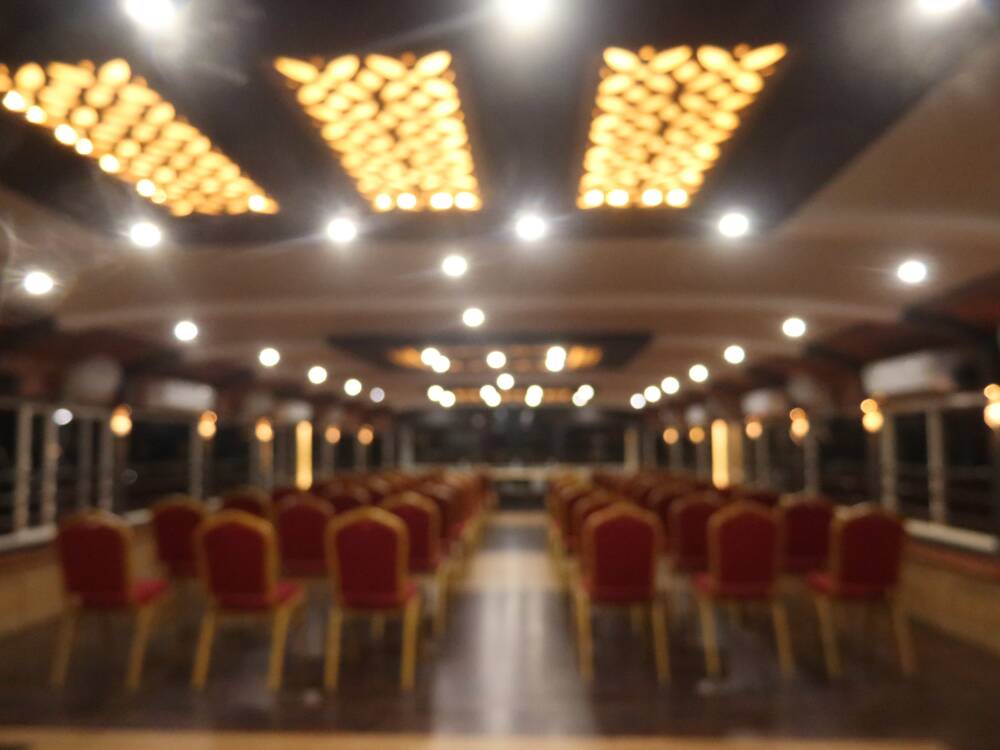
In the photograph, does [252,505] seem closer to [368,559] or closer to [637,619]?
[368,559]

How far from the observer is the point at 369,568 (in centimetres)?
584

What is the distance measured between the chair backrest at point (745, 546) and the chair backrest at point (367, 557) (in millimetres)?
2156

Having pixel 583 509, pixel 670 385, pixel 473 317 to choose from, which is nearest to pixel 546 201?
pixel 583 509

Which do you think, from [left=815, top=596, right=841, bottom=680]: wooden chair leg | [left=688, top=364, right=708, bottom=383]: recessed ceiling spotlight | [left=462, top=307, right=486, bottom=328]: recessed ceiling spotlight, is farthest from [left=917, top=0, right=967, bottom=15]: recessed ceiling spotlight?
[left=688, top=364, right=708, bottom=383]: recessed ceiling spotlight

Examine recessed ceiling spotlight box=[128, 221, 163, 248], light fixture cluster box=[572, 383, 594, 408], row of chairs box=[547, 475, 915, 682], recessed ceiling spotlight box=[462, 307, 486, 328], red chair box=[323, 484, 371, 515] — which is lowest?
row of chairs box=[547, 475, 915, 682]

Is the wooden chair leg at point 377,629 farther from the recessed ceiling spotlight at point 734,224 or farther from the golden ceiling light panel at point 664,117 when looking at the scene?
the recessed ceiling spotlight at point 734,224

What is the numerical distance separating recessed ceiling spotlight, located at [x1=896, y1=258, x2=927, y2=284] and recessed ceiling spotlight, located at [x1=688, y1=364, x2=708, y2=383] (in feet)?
24.1

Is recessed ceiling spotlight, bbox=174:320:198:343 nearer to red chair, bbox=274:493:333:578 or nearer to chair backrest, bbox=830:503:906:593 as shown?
red chair, bbox=274:493:333:578

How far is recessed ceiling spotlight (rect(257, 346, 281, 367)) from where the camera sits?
1131cm

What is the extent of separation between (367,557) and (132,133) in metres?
3.12

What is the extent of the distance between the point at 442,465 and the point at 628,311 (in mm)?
17749

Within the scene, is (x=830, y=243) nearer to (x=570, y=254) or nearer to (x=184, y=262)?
(x=570, y=254)

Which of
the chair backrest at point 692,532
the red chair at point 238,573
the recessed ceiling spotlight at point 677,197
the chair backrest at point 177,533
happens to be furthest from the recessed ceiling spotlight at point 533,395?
the recessed ceiling spotlight at point 677,197

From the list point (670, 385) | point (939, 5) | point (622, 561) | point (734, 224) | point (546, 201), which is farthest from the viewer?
point (670, 385)
